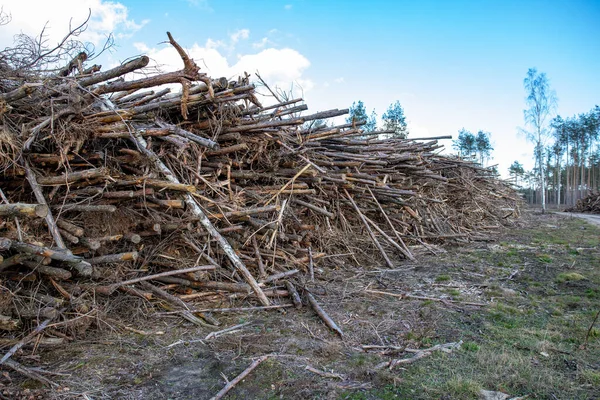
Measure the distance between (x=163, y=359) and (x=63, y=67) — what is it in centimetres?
371

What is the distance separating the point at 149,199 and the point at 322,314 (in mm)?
2295

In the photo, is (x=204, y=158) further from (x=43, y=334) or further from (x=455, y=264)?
(x=455, y=264)

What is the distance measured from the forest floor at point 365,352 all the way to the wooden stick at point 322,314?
0.19 feet

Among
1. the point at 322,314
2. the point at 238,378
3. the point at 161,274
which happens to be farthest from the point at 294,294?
the point at 238,378

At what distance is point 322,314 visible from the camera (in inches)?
147

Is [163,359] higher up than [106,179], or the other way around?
[106,179]

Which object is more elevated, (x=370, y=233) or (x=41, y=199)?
(x=41, y=199)

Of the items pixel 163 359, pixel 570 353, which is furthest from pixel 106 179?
pixel 570 353

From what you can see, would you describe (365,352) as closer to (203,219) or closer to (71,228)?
(203,219)

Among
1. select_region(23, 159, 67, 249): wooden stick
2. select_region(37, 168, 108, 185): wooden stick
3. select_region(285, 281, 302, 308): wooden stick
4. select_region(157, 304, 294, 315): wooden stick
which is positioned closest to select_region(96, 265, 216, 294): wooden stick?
select_region(157, 304, 294, 315): wooden stick

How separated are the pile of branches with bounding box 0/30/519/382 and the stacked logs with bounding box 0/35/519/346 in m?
0.02

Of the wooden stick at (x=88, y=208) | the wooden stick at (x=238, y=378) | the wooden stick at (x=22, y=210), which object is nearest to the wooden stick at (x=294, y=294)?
the wooden stick at (x=238, y=378)

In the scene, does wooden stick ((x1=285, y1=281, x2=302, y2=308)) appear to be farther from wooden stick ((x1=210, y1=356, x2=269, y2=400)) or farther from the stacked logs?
wooden stick ((x1=210, y1=356, x2=269, y2=400))

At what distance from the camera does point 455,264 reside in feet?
20.9
